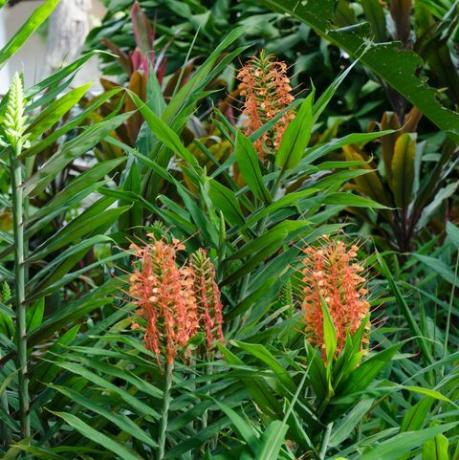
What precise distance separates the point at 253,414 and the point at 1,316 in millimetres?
337

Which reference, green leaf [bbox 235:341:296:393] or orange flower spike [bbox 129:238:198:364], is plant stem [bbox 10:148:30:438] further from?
green leaf [bbox 235:341:296:393]

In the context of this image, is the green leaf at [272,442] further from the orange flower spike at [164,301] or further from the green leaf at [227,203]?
the green leaf at [227,203]

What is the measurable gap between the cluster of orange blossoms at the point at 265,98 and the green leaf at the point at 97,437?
1.45ft

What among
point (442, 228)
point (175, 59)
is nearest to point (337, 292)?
point (442, 228)

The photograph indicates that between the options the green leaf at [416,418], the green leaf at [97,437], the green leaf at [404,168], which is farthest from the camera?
the green leaf at [404,168]

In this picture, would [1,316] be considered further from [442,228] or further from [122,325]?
[442,228]

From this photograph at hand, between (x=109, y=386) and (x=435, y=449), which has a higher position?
(x=109, y=386)

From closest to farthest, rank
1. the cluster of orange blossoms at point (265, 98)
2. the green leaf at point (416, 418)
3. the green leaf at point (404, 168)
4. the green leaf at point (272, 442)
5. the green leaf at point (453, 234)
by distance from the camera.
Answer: the green leaf at point (272, 442) < the green leaf at point (416, 418) < the cluster of orange blossoms at point (265, 98) < the green leaf at point (453, 234) < the green leaf at point (404, 168)

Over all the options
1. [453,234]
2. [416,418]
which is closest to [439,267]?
[453,234]

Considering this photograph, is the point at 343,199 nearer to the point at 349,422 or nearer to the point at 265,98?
the point at 265,98

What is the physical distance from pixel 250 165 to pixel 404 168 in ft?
4.03

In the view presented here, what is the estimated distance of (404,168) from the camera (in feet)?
7.58

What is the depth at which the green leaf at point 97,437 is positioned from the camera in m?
0.98

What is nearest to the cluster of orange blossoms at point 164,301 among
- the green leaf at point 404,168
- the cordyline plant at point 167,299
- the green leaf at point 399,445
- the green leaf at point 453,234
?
the cordyline plant at point 167,299
